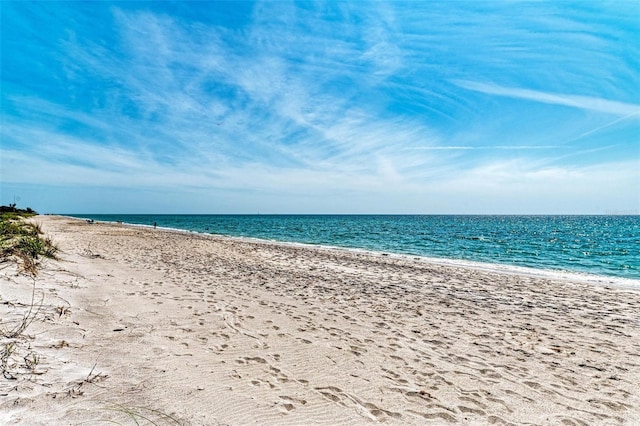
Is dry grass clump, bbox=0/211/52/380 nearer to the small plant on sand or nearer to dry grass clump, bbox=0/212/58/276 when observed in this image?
dry grass clump, bbox=0/212/58/276

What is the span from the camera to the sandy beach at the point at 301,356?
13.5ft

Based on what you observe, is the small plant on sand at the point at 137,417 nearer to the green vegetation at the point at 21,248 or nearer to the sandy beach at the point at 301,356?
the sandy beach at the point at 301,356

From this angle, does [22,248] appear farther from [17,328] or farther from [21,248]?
[17,328]

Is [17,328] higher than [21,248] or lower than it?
lower

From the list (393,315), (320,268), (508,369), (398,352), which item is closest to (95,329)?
(398,352)

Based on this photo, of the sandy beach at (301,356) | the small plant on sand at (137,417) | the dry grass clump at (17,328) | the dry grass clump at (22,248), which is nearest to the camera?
the small plant on sand at (137,417)

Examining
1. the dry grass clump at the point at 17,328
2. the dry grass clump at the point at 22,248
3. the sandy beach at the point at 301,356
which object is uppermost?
the dry grass clump at the point at 22,248

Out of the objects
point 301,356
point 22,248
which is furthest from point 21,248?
point 301,356

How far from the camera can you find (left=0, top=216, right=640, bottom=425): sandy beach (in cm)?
411

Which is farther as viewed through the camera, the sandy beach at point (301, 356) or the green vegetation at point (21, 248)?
the green vegetation at point (21, 248)

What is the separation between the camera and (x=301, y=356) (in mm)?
5906

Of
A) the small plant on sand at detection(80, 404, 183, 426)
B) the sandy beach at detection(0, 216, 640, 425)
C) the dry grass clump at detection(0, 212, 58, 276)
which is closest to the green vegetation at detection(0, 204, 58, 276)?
the dry grass clump at detection(0, 212, 58, 276)

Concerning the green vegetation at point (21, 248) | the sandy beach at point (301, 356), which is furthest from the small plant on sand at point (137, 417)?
the green vegetation at point (21, 248)

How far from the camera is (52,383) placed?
159 inches
